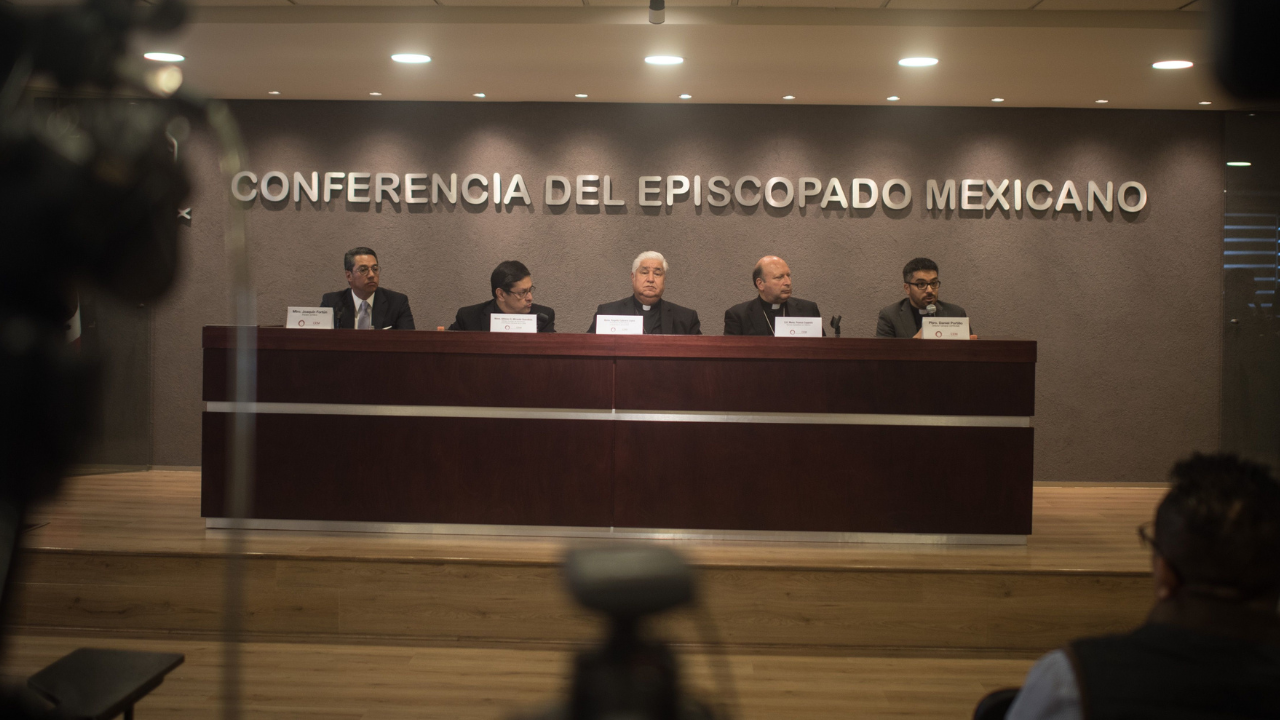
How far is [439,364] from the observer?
4.11 metres

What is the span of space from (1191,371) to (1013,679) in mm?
4240

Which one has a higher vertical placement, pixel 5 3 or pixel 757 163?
pixel 757 163

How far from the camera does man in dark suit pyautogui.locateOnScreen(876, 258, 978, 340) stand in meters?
5.24

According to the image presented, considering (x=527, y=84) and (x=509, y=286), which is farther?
(x=527, y=84)

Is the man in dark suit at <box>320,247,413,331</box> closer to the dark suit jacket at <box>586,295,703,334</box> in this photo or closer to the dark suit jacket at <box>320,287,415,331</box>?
the dark suit jacket at <box>320,287,415,331</box>

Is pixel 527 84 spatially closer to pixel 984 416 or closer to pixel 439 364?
pixel 439 364

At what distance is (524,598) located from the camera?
3699 mm

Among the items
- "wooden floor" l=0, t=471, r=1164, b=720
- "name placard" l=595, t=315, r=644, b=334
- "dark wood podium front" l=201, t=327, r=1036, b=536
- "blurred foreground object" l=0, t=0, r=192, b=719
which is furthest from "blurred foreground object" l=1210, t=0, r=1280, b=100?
"name placard" l=595, t=315, r=644, b=334

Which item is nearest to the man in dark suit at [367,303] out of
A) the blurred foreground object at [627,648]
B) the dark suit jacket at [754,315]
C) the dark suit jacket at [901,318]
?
the dark suit jacket at [754,315]

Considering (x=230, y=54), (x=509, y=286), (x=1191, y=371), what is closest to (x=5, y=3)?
(x=509, y=286)

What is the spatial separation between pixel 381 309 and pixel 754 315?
2.38 meters

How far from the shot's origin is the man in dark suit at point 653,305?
535cm

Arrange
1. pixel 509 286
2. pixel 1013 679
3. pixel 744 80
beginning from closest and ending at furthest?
pixel 1013 679 → pixel 509 286 → pixel 744 80

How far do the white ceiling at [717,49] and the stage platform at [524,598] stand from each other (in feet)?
8.42
